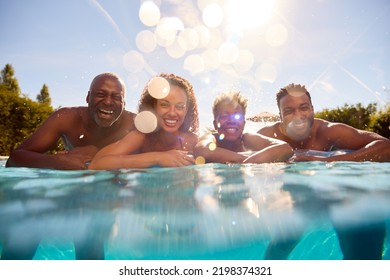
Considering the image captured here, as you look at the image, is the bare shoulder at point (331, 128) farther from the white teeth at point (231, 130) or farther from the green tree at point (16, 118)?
the green tree at point (16, 118)

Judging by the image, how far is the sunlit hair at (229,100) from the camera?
18.7 feet

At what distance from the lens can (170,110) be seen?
498cm

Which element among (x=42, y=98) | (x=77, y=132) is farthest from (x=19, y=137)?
(x=42, y=98)

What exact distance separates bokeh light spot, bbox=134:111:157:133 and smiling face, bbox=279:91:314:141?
8.21 feet

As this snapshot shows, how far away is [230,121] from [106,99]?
211cm

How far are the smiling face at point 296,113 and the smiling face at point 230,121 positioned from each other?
976 mm

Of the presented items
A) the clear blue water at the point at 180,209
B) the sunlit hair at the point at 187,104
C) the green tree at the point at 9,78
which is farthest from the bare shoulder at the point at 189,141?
the green tree at the point at 9,78

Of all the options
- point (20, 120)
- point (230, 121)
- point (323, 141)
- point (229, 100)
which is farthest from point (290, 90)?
point (20, 120)

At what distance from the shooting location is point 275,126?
22.6 ft

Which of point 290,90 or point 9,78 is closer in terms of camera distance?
point 290,90

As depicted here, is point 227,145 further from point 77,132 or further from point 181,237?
point 77,132

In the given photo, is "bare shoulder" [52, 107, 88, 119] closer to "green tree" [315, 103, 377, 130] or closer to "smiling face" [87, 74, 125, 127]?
"smiling face" [87, 74, 125, 127]

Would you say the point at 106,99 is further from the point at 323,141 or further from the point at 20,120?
the point at 20,120

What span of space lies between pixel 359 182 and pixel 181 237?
219 cm
